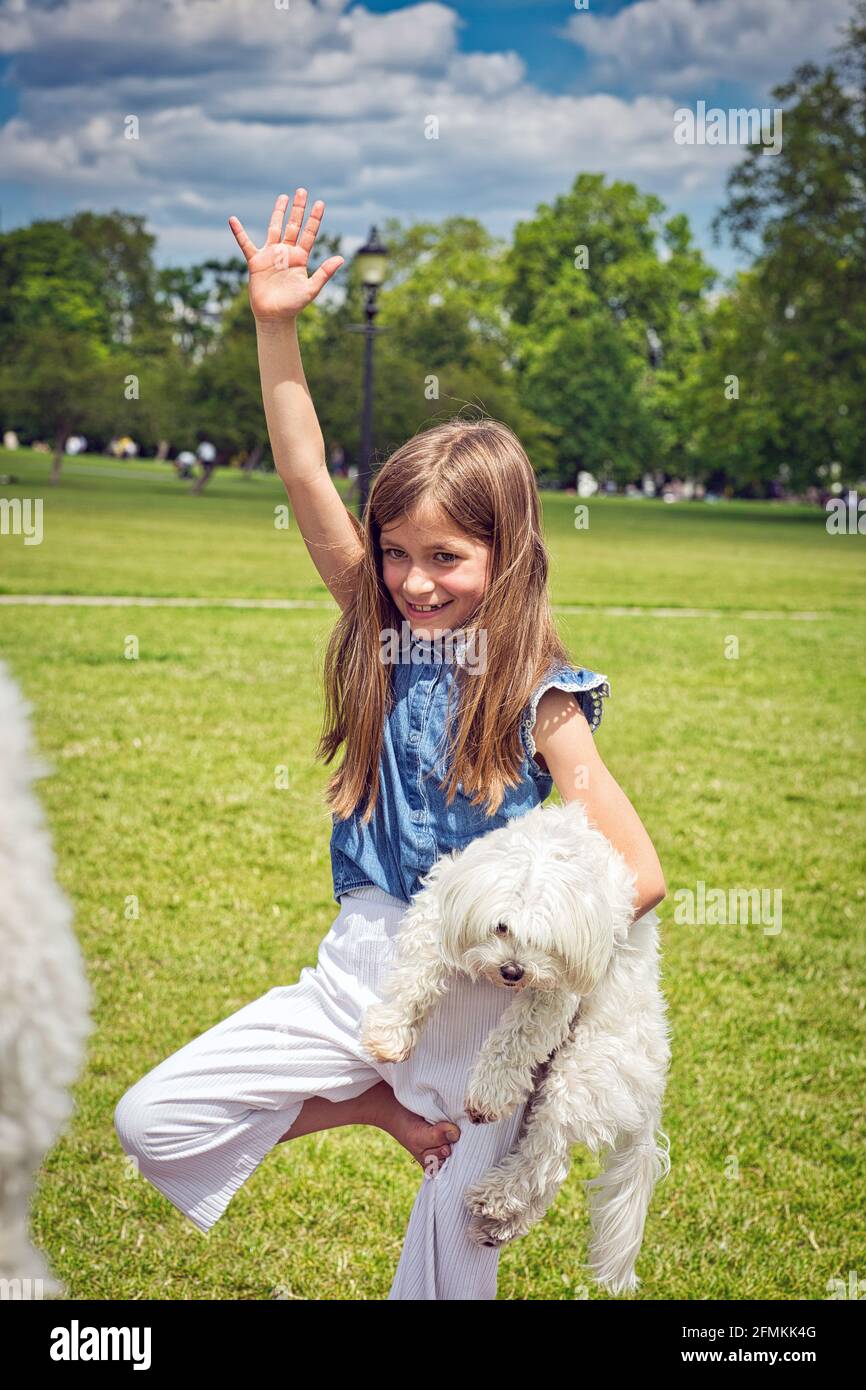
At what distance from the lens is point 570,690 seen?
2527 mm

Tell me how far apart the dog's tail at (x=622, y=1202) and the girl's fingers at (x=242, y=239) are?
6.61ft

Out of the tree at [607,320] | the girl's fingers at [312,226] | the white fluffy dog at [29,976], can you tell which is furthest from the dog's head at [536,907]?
the tree at [607,320]

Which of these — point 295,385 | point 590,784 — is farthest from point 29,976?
point 295,385

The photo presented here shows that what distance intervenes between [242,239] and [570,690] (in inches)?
49.8

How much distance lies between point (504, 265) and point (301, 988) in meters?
79.9

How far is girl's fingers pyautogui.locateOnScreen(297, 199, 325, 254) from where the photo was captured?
269 cm

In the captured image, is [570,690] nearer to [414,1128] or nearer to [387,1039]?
[387,1039]

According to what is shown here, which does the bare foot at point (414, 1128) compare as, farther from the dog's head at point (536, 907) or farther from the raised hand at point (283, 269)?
the raised hand at point (283, 269)

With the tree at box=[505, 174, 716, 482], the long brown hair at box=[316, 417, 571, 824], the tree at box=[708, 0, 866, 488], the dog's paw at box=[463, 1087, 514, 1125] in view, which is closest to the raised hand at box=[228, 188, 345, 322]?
the long brown hair at box=[316, 417, 571, 824]

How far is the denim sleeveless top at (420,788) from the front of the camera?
2578mm

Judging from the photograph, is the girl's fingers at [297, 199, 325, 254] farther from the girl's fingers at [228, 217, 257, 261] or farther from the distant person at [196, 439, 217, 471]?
the distant person at [196, 439, 217, 471]

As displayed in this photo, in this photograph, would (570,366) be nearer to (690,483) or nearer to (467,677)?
(690,483)

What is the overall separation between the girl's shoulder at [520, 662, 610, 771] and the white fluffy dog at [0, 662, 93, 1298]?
1.54 meters
